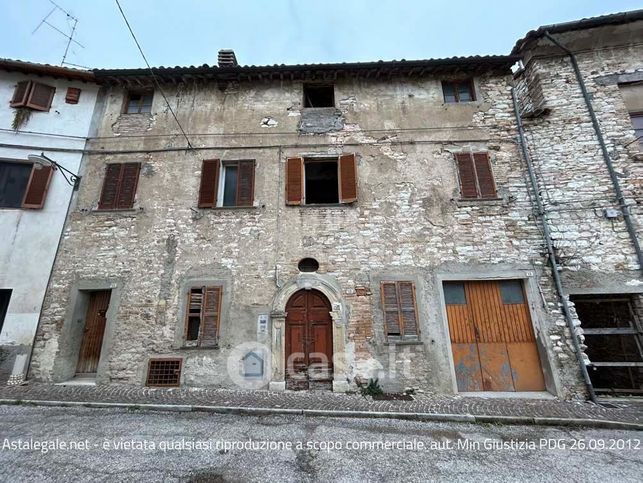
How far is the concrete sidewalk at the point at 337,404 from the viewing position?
4871mm

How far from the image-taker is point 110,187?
7758mm

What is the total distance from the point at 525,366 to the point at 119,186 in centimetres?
1062

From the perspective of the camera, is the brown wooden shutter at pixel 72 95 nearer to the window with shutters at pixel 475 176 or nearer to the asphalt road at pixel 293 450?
the asphalt road at pixel 293 450

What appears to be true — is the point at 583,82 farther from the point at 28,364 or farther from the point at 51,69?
the point at 28,364

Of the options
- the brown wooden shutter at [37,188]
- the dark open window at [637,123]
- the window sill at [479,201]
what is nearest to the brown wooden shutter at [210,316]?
the brown wooden shutter at [37,188]

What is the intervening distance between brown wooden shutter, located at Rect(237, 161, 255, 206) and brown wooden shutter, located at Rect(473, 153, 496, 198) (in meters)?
5.80

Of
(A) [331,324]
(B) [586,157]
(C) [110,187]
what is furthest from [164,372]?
(B) [586,157]

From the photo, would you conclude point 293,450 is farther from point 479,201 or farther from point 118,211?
point 118,211

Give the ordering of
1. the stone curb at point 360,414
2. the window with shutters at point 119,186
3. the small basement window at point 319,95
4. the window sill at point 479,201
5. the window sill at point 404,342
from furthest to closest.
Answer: the small basement window at point 319,95 → the window with shutters at point 119,186 → the window sill at point 479,201 → the window sill at point 404,342 → the stone curb at point 360,414

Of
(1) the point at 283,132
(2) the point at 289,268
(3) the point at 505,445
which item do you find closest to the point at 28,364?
(2) the point at 289,268

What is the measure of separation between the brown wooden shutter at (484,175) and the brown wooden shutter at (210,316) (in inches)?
270

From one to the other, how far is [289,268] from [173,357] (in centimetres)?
318

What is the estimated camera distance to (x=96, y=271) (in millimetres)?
7055

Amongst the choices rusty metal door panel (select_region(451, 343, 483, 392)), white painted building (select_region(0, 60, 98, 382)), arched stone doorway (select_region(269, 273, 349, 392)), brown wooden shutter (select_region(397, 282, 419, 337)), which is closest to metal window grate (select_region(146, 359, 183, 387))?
arched stone doorway (select_region(269, 273, 349, 392))
